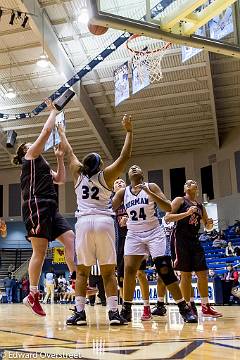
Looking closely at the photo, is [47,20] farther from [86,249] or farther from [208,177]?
[208,177]

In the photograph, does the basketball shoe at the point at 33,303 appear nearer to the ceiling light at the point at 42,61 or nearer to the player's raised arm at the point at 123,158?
the player's raised arm at the point at 123,158

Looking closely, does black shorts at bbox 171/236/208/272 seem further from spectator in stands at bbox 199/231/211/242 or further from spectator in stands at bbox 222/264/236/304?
spectator in stands at bbox 199/231/211/242

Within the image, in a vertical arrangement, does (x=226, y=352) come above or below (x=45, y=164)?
below

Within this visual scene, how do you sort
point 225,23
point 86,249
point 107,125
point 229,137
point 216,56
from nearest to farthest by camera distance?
point 86,249, point 225,23, point 216,56, point 107,125, point 229,137

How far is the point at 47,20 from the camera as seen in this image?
1452 cm

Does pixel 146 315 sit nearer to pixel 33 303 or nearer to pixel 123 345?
pixel 33 303

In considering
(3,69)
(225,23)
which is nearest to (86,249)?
(225,23)

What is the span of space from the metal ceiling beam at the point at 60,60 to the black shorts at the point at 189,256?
32.0 ft

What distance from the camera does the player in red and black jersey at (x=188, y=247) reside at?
5.22 m

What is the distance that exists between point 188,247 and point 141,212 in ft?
2.65

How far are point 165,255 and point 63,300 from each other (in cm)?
1615

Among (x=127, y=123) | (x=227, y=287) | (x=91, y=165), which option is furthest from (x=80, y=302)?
(x=227, y=287)

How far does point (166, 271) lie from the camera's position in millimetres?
4625

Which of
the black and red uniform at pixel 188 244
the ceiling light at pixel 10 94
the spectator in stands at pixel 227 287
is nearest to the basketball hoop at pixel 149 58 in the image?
the spectator in stands at pixel 227 287
